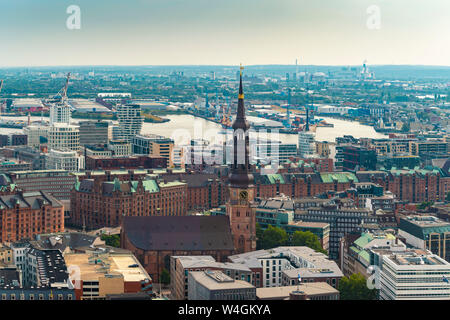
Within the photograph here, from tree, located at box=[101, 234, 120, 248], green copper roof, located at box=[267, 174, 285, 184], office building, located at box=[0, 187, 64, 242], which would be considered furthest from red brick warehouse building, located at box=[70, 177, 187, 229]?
green copper roof, located at box=[267, 174, 285, 184]

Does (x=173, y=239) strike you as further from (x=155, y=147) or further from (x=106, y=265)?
(x=155, y=147)

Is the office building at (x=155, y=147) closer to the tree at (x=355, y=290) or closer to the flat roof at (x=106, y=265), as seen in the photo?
the flat roof at (x=106, y=265)

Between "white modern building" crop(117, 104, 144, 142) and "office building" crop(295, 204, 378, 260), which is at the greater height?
"white modern building" crop(117, 104, 144, 142)

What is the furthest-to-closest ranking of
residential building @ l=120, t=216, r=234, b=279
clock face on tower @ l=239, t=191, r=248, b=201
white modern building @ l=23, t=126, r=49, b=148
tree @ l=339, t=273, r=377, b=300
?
1. white modern building @ l=23, t=126, r=49, b=148
2. clock face on tower @ l=239, t=191, r=248, b=201
3. residential building @ l=120, t=216, r=234, b=279
4. tree @ l=339, t=273, r=377, b=300

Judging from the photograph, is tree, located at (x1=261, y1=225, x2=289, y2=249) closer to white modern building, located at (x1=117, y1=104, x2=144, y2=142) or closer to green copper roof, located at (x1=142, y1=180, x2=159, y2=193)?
green copper roof, located at (x1=142, y1=180, x2=159, y2=193)

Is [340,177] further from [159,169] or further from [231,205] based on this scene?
[231,205]
